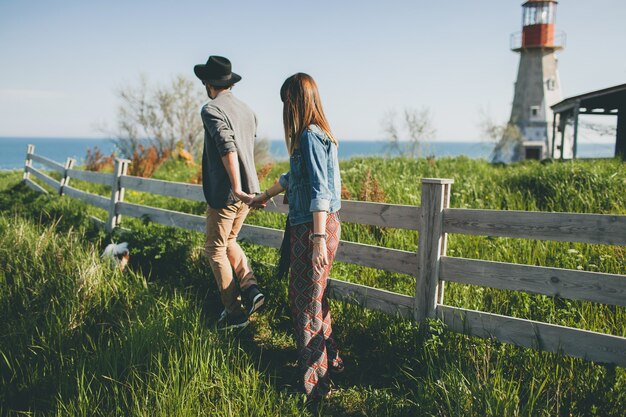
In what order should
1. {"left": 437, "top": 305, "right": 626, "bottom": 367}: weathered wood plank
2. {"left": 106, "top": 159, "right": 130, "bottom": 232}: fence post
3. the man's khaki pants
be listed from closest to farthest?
{"left": 437, "top": 305, "right": 626, "bottom": 367}: weathered wood plank, the man's khaki pants, {"left": 106, "top": 159, "right": 130, "bottom": 232}: fence post

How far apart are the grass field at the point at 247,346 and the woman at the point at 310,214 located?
1.04 ft

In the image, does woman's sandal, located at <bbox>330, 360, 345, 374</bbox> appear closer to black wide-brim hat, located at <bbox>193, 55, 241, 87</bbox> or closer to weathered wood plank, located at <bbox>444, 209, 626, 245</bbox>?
A: weathered wood plank, located at <bbox>444, 209, 626, 245</bbox>

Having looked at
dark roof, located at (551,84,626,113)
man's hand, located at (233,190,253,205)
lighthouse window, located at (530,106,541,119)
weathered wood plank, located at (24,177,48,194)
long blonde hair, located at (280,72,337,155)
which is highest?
lighthouse window, located at (530,106,541,119)

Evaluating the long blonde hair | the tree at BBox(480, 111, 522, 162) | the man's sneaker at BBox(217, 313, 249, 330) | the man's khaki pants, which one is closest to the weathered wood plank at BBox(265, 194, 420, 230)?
the man's khaki pants

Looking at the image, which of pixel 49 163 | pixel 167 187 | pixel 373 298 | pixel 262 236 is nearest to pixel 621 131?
pixel 167 187

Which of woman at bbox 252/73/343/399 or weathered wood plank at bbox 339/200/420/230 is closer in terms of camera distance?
woman at bbox 252/73/343/399

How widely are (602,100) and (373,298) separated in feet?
62.7

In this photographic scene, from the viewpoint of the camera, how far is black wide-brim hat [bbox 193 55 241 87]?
4211 millimetres

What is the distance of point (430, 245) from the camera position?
3869 millimetres

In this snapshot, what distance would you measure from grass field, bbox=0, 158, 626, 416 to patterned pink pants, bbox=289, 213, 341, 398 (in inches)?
6.8

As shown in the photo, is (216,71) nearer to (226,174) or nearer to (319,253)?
(226,174)

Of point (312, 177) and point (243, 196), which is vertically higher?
point (312, 177)

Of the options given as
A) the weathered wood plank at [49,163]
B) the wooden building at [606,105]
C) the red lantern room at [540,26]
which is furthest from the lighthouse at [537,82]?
the weathered wood plank at [49,163]

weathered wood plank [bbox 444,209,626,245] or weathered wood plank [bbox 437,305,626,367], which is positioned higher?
weathered wood plank [bbox 444,209,626,245]
